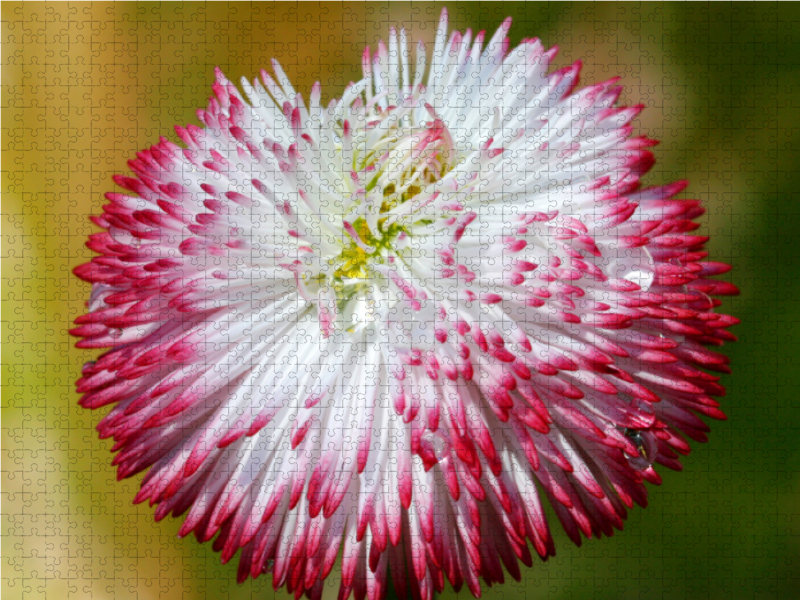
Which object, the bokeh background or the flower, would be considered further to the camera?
the bokeh background

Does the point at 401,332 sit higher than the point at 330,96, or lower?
lower

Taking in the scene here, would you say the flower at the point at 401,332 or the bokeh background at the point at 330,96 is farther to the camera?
the bokeh background at the point at 330,96

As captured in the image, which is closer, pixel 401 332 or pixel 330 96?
pixel 401 332

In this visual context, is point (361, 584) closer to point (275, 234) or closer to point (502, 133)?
point (275, 234)

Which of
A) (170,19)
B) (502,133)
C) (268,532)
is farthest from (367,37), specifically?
(268,532)
